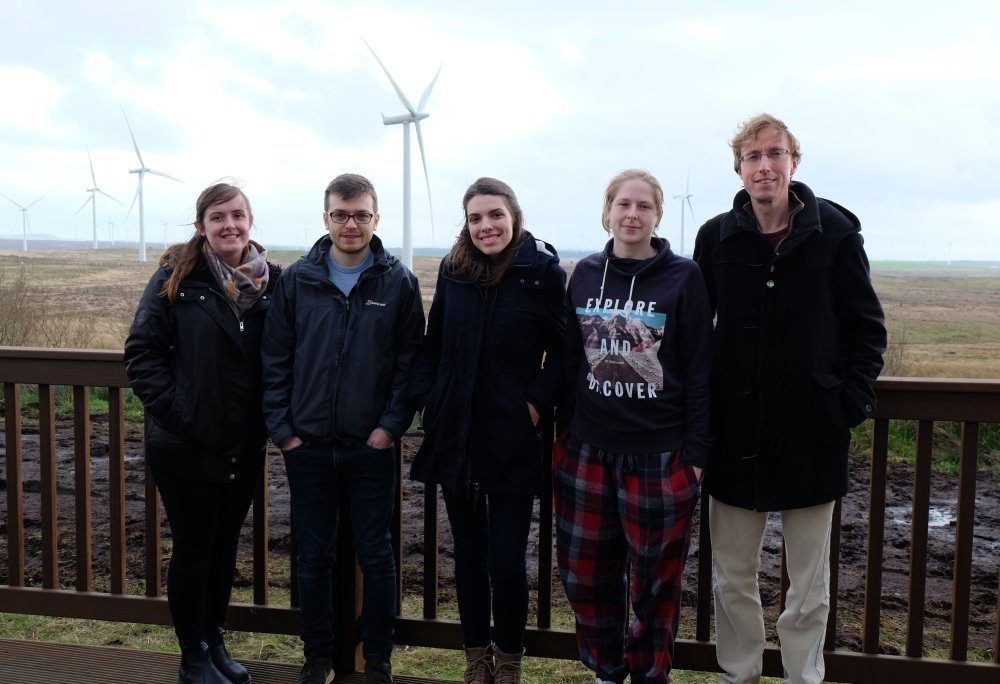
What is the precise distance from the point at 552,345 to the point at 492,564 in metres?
0.72

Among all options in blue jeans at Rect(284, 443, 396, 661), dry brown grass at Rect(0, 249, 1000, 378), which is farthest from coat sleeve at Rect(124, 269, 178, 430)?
dry brown grass at Rect(0, 249, 1000, 378)

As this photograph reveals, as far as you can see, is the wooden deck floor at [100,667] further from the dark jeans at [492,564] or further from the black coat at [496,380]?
the black coat at [496,380]

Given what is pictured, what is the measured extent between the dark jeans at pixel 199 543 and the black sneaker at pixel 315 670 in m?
0.36

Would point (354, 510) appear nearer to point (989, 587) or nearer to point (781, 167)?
point (781, 167)

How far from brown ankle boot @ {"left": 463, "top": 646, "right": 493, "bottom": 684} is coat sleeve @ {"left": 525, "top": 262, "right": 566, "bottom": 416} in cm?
85

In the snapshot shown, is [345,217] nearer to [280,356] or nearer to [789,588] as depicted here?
[280,356]

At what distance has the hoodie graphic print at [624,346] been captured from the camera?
262cm

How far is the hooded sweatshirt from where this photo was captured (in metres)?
2.62

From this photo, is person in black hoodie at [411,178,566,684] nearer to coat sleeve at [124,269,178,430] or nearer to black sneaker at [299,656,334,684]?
black sneaker at [299,656,334,684]

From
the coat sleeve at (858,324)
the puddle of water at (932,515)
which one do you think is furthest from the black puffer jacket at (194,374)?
the puddle of water at (932,515)

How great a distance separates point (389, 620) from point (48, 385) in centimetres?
160

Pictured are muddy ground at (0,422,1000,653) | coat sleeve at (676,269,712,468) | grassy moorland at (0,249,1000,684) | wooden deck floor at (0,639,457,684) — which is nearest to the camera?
coat sleeve at (676,269,712,468)

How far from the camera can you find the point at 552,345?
2826mm

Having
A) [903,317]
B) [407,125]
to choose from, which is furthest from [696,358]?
[903,317]
